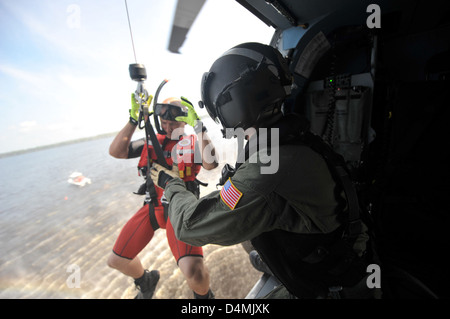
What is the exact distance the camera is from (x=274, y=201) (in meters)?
→ 0.73

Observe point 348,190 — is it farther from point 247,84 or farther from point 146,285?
point 146,285

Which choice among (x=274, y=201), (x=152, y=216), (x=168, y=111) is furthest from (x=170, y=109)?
(x=274, y=201)

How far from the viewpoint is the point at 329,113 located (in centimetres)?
219

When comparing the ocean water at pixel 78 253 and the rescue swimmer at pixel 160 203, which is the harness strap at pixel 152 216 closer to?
the rescue swimmer at pixel 160 203

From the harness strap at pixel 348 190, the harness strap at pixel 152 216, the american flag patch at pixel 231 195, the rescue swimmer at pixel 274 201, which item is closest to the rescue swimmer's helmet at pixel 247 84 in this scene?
the rescue swimmer at pixel 274 201

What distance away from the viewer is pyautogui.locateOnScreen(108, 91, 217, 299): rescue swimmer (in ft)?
6.06

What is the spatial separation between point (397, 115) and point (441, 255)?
4.89 ft

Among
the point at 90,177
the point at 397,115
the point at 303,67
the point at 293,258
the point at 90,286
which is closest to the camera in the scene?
the point at 293,258

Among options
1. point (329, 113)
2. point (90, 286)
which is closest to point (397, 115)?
point (329, 113)

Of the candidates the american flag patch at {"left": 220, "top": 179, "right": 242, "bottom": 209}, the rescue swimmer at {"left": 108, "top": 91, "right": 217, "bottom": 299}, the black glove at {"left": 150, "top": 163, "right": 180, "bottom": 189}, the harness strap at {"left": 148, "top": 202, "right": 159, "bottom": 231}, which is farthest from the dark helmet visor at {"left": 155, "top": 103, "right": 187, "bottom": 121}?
the american flag patch at {"left": 220, "top": 179, "right": 242, "bottom": 209}

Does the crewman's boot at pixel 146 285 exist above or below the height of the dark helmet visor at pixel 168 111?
below

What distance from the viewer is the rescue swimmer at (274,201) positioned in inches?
28.7

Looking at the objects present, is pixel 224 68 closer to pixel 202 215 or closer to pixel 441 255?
pixel 202 215

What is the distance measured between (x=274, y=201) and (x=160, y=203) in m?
1.76
